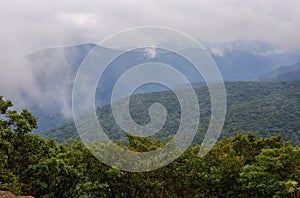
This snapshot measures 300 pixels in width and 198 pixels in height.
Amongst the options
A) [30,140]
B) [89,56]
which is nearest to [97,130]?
[30,140]

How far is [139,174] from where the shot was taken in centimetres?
2700

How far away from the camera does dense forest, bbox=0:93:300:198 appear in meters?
20.6

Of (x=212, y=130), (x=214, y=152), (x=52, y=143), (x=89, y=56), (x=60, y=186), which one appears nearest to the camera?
(x=89, y=56)

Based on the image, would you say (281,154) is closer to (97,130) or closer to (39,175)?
(97,130)

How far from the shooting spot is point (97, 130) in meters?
22.6

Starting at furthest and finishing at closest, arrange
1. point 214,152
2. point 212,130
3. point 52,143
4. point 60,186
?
point 214,152
point 52,143
point 60,186
point 212,130

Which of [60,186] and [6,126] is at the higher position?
[6,126]

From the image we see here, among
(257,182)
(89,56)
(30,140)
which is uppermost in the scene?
(89,56)

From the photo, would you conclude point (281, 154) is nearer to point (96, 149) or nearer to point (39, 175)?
point (96, 149)

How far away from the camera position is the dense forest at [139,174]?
67.7 feet

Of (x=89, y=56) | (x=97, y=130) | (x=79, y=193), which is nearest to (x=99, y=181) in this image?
(x=79, y=193)

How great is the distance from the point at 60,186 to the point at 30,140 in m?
3.53

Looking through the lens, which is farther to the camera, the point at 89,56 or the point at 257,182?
the point at 257,182

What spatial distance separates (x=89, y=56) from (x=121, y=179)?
44.7 feet
